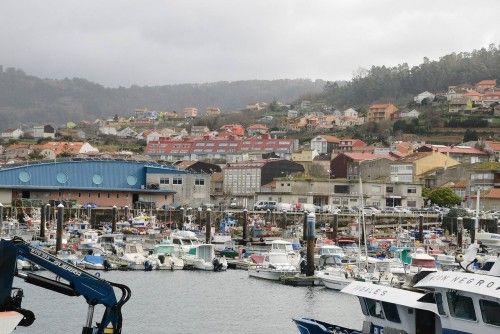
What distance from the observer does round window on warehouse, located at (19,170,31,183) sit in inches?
3546

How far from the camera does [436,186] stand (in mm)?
110938

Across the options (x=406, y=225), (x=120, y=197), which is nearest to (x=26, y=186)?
(x=120, y=197)

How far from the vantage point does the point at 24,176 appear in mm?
90375

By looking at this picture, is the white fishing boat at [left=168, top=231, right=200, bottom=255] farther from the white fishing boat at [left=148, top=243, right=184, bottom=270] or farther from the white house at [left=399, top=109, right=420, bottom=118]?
the white house at [left=399, top=109, right=420, bottom=118]

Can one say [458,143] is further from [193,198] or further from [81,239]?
[81,239]

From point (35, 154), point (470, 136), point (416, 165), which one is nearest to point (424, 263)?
point (416, 165)

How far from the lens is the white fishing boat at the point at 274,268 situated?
53.7m

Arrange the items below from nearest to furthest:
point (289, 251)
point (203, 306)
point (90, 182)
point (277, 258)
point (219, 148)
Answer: point (203, 306) < point (277, 258) < point (289, 251) < point (90, 182) < point (219, 148)

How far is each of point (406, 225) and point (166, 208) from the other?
21869 millimetres

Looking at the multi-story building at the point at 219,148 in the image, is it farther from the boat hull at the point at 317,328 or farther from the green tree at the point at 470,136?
the boat hull at the point at 317,328

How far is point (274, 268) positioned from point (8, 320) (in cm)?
3456

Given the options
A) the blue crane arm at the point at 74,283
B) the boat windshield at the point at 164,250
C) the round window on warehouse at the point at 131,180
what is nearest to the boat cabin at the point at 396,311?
the blue crane arm at the point at 74,283

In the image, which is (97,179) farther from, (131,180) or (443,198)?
(443,198)

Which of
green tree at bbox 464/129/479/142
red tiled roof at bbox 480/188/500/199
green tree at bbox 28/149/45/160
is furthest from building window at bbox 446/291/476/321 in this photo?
green tree at bbox 28/149/45/160
